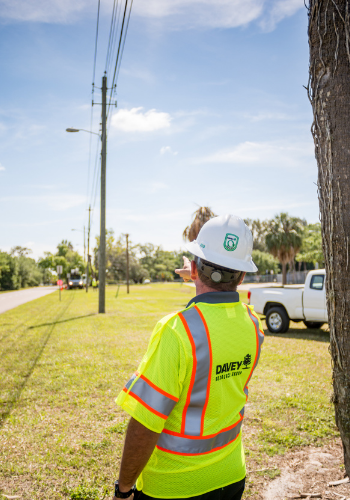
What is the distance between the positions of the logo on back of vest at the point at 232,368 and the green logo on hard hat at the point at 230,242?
20.7 inches

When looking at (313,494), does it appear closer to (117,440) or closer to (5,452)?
(117,440)

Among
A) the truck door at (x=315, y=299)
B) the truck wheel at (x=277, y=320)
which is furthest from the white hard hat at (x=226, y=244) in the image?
the truck wheel at (x=277, y=320)

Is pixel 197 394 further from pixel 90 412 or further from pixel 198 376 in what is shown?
pixel 90 412

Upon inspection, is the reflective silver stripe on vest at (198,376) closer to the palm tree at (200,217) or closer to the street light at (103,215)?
the palm tree at (200,217)

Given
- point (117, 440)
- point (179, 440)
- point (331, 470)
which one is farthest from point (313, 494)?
point (179, 440)

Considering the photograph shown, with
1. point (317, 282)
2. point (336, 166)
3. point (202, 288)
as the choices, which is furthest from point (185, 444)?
point (317, 282)

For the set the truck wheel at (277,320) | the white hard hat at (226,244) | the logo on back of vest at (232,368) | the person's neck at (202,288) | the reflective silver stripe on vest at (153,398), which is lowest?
the truck wheel at (277,320)

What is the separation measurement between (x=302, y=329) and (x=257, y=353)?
11670mm

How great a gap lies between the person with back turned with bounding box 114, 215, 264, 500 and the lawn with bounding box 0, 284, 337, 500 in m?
2.10

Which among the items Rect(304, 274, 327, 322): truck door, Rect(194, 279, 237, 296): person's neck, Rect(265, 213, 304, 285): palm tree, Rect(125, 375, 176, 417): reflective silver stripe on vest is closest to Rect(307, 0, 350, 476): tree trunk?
Rect(194, 279, 237, 296): person's neck

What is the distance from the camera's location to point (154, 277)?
343 ft

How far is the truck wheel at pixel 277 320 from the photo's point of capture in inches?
460

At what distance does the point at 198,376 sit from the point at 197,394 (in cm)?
9

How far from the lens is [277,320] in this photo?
39.0 ft
